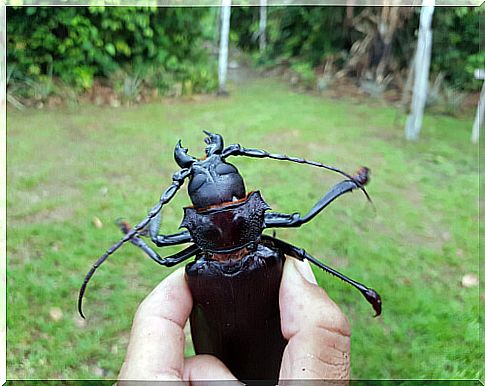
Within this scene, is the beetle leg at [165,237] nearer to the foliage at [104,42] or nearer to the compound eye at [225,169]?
the compound eye at [225,169]

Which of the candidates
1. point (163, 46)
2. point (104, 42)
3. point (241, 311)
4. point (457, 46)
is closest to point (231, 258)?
point (241, 311)

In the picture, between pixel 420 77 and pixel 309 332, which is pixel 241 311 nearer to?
pixel 309 332

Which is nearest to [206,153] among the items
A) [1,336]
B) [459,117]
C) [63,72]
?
[1,336]

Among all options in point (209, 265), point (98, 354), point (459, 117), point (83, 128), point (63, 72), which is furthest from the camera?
point (63, 72)

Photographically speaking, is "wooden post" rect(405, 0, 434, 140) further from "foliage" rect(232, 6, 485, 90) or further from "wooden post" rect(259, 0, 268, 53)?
"wooden post" rect(259, 0, 268, 53)

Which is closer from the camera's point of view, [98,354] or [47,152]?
[98,354]

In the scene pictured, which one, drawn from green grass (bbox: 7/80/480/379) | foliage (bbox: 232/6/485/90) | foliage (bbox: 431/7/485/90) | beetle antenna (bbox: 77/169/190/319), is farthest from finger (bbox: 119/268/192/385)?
foliage (bbox: 232/6/485/90)

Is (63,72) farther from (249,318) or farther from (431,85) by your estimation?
(249,318)
